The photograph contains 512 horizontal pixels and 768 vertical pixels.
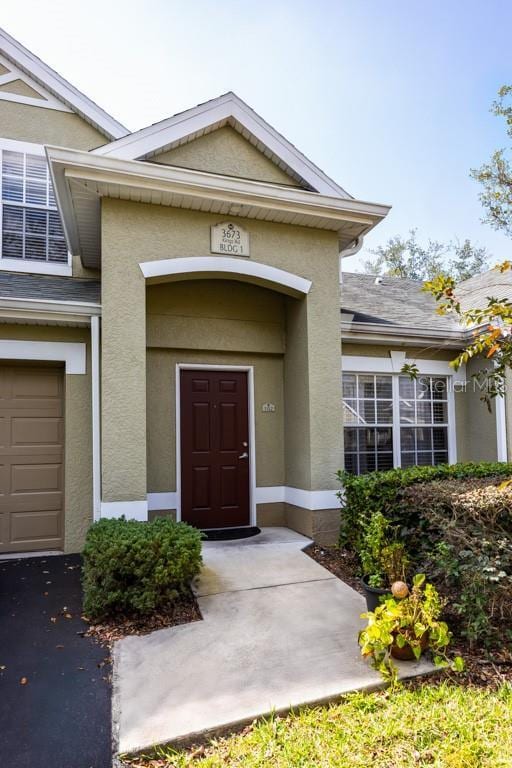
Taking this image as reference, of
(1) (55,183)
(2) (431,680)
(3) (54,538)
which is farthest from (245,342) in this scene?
(2) (431,680)

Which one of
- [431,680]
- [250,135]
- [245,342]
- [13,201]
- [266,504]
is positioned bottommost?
[431,680]

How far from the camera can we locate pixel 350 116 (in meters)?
9.55

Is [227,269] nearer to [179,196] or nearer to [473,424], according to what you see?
[179,196]

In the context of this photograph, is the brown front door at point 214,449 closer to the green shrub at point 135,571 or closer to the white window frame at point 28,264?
Answer: the green shrub at point 135,571

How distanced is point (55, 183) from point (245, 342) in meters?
3.30

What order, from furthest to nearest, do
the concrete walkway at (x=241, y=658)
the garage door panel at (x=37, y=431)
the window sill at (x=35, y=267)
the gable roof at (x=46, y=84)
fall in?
the gable roof at (x=46, y=84) → the window sill at (x=35, y=267) → the garage door panel at (x=37, y=431) → the concrete walkway at (x=241, y=658)

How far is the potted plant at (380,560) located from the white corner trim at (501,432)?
4.22 meters

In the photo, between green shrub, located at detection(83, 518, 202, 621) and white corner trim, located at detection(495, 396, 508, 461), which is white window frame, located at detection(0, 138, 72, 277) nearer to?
green shrub, located at detection(83, 518, 202, 621)

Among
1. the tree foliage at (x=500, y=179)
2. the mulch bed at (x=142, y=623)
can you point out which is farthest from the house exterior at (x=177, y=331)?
the tree foliage at (x=500, y=179)

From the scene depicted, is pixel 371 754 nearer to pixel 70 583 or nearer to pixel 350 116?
pixel 70 583

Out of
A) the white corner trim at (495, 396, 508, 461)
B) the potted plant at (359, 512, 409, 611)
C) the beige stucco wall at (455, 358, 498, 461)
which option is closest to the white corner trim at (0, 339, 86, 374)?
the potted plant at (359, 512, 409, 611)

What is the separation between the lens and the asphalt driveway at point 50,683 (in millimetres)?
2871

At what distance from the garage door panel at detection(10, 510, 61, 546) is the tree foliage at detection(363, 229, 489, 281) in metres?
24.9

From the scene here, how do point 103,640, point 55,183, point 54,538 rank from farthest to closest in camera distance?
point 54,538 < point 55,183 < point 103,640
